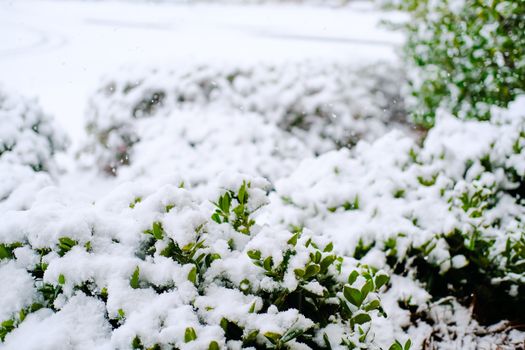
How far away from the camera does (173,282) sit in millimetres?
1447

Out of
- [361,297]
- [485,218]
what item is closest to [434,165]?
[485,218]

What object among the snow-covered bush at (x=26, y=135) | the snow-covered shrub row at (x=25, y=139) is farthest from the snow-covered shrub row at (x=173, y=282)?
the snow-covered bush at (x=26, y=135)

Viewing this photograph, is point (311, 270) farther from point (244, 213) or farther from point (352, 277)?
point (244, 213)

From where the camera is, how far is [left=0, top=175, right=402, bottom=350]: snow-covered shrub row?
4.28 ft

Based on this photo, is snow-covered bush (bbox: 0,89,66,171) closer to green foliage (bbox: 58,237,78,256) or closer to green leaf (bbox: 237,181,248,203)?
green foliage (bbox: 58,237,78,256)

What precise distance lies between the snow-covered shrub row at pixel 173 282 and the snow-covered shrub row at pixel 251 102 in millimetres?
3679

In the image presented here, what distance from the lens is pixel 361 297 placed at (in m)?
1.44

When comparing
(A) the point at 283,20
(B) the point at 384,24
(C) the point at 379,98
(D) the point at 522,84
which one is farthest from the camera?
(A) the point at 283,20

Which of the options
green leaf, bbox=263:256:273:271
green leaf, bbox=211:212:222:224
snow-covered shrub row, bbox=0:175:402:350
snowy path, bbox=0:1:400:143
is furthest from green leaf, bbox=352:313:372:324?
snowy path, bbox=0:1:400:143

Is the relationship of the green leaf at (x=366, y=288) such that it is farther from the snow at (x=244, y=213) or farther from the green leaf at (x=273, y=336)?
the green leaf at (x=273, y=336)

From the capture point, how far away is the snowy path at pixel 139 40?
28.0ft

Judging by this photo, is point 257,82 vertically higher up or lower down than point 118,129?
higher up

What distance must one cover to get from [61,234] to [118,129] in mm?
4227

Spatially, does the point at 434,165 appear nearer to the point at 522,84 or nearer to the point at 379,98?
the point at 522,84
